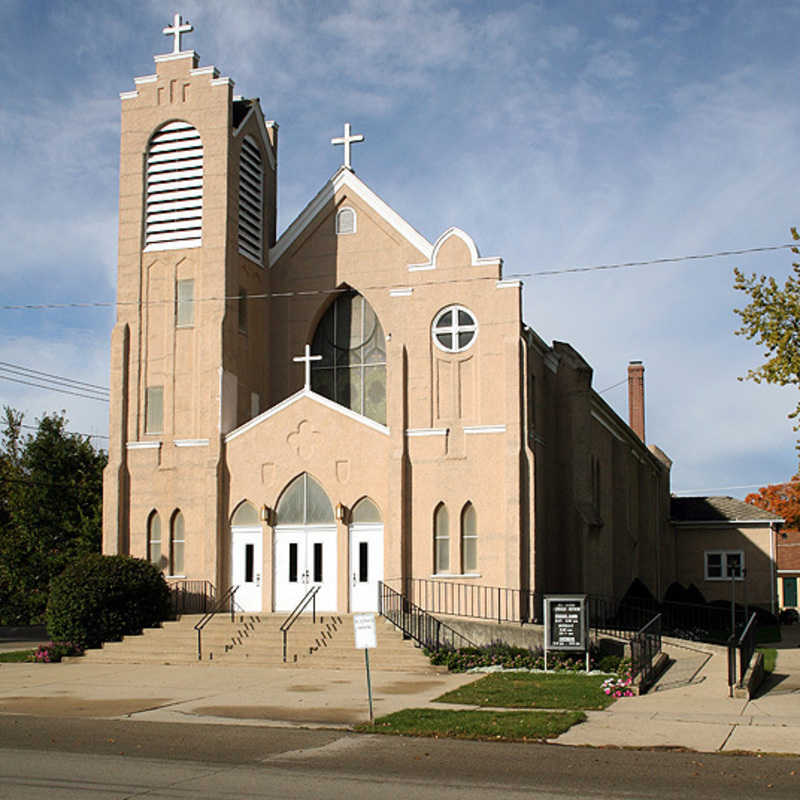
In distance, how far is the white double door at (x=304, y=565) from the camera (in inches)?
1067

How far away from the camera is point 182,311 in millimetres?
29516

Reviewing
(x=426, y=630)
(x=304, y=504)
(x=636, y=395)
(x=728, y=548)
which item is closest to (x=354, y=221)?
(x=304, y=504)

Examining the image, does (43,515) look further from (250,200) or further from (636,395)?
(636,395)

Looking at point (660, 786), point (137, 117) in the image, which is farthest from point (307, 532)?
point (660, 786)

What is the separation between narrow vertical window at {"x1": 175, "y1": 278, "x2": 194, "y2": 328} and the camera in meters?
29.4

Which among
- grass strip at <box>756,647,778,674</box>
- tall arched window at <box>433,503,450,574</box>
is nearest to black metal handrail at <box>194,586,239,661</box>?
tall arched window at <box>433,503,450,574</box>

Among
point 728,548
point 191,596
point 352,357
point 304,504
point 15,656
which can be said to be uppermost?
point 352,357

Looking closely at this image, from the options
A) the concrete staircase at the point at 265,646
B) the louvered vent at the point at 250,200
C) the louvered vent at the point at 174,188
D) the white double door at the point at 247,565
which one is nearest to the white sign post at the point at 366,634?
the concrete staircase at the point at 265,646

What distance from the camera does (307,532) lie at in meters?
27.5

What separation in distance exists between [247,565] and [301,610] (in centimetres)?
318

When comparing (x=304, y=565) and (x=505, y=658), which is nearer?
(x=505, y=658)

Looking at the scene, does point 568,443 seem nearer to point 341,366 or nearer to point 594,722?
point 341,366

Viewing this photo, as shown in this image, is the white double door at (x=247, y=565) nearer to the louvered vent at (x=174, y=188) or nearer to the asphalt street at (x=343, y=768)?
the louvered vent at (x=174, y=188)

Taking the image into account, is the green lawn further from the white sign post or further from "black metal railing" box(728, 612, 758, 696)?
the white sign post
